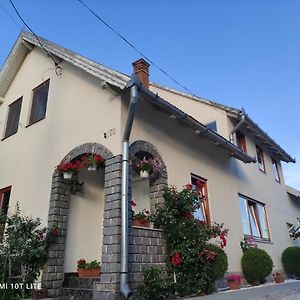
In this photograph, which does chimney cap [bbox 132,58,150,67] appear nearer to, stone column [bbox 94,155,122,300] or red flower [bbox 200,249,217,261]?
stone column [bbox 94,155,122,300]

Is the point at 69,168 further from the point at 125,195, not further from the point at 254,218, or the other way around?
the point at 254,218

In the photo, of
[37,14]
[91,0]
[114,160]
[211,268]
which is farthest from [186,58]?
[211,268]

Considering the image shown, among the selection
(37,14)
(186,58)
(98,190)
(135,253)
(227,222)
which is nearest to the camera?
(135,253)

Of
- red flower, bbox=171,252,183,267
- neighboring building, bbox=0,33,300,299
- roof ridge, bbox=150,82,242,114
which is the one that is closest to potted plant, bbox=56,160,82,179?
neighboring building, bbox=0,33,300,299

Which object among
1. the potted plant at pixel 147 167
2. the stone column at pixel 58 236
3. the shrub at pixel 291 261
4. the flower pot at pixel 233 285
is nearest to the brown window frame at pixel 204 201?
the flower pot at pixel 233 285

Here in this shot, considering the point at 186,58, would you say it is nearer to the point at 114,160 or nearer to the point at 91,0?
the point at 91,0

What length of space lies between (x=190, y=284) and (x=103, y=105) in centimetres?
409

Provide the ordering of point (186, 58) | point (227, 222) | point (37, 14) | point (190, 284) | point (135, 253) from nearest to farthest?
point (135, 253) < point (190, 284) < point (37, 14) < point (227, 222) < point (186, 58)

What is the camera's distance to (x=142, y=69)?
813cm

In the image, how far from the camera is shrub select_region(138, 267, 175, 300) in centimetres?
536

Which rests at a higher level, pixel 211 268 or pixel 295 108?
pixel 295 108

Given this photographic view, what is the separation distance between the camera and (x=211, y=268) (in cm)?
655

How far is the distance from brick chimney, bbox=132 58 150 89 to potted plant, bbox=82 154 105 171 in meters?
2.59

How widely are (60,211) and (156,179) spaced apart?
2.23m
